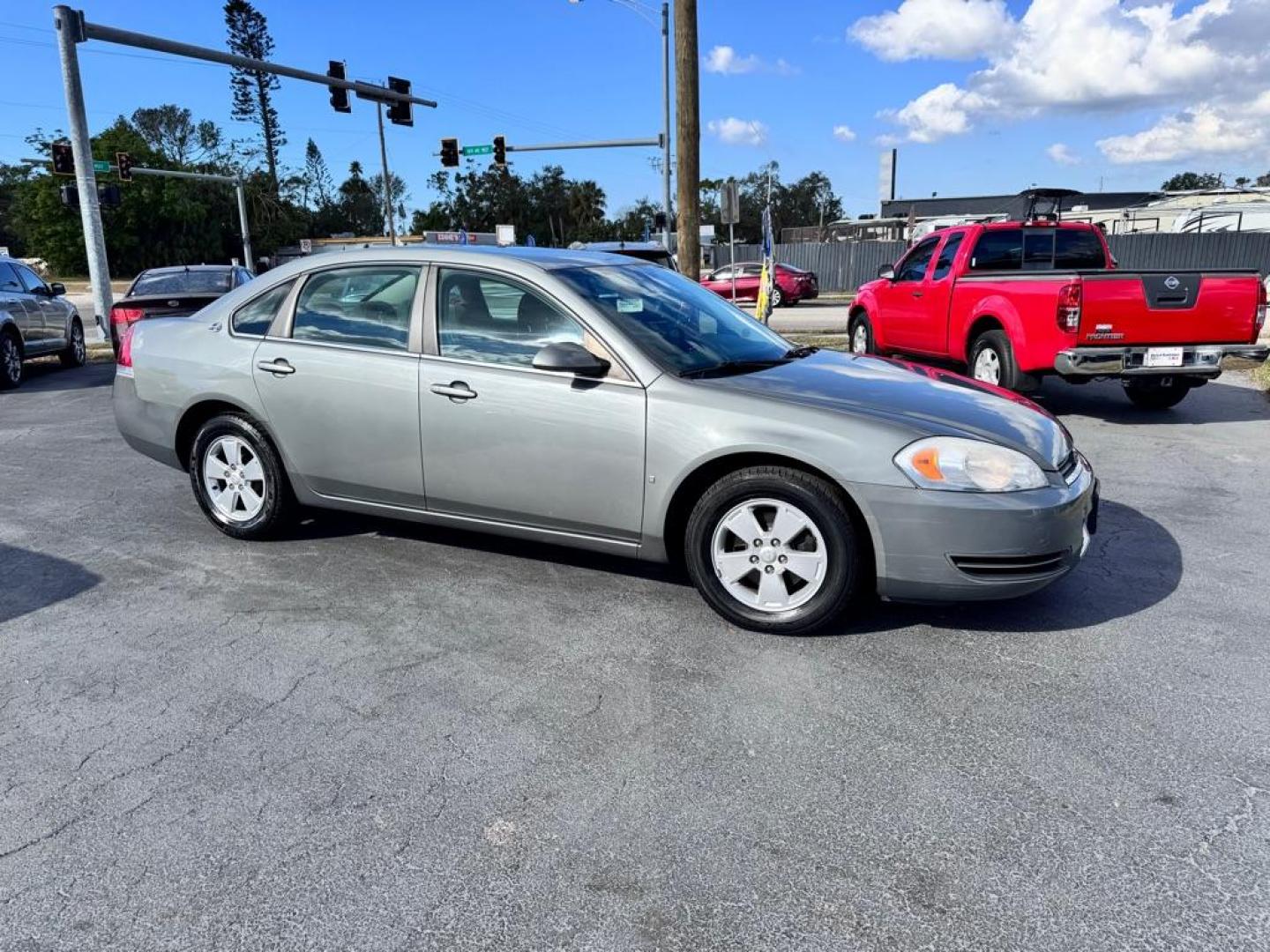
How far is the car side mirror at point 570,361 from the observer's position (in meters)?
4.03

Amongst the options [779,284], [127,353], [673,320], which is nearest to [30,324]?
[127,353]

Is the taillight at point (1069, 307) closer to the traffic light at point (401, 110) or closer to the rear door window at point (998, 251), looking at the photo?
the rear door window at point (998, 251)

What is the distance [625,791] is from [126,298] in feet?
39.7

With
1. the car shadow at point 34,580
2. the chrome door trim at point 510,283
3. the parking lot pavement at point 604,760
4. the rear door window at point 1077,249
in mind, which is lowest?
the parking lot pavement at point 604,760

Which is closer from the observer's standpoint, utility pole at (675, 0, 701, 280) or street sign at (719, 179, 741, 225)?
utility pole at (675, 0, 701, 280)

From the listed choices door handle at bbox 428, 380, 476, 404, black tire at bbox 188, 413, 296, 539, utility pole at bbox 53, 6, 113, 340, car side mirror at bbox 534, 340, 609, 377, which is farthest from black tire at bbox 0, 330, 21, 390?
car side mirror at bbox 534, 340, 609, 377

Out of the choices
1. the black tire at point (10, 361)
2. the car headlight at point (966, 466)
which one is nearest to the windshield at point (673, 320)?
the car headlight at point (966, 466)

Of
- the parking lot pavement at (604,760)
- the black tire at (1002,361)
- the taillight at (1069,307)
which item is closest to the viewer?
the parking lot pavement at (604,760)

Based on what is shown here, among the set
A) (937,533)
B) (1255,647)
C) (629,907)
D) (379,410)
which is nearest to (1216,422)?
(1255,647)

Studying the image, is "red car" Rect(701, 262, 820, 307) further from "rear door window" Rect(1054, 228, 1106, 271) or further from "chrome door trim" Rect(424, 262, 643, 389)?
"chrome door trim" Rect(424, 262, 643, 389)

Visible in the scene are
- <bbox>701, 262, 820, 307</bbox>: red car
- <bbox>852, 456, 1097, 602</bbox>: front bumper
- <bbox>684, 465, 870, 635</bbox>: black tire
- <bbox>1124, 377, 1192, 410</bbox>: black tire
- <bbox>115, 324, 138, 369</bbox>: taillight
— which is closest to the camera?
<bbox>852, 456, 1097, 602</bbox>: front bumper

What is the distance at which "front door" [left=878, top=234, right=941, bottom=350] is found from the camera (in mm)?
10383

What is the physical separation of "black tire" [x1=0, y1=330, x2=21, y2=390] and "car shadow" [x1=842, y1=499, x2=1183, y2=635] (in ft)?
39.6

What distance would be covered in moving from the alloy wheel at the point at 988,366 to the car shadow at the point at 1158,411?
2.49 feet
